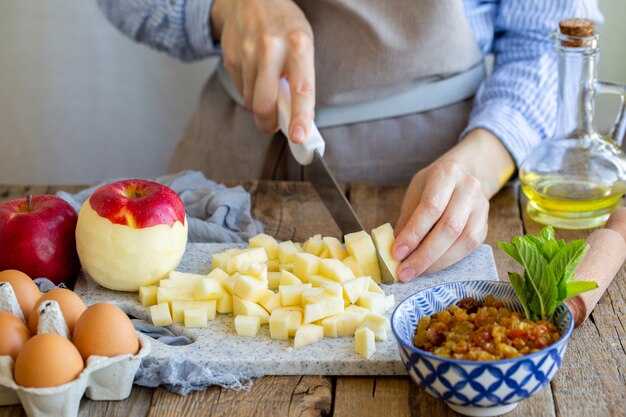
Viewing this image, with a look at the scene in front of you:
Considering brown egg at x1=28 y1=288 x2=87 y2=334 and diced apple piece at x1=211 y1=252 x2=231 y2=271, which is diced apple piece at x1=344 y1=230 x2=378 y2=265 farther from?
brown egg at x1=28 y1=288 x2=87 y2=334

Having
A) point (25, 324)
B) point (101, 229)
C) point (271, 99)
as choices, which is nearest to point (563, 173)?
point (271, 99)

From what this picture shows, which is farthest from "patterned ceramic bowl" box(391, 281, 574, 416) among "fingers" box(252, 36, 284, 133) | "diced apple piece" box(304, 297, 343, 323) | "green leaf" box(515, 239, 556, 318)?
"fingers" box(252, 36, 284, 133)

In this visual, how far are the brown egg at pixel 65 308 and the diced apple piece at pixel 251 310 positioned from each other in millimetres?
205

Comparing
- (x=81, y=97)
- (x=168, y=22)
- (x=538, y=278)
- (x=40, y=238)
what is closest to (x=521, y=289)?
(x=538, y=278)

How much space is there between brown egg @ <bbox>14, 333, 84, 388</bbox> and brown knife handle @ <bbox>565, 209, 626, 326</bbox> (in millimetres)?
620

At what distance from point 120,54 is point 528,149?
4.28ft

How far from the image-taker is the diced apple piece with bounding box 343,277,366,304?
1104mm

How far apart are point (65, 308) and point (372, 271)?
1.43 feet

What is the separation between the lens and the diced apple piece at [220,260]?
1242 mm

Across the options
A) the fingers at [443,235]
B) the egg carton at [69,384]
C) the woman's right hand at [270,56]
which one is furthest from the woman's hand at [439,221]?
the egg carton at [69,384]

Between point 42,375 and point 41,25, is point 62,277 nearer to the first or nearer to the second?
point 42,375

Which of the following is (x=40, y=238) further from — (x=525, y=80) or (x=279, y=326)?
(x=525, y=80)

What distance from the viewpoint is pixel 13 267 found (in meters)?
1.21

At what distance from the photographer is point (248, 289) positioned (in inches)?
43.8
